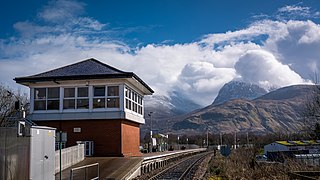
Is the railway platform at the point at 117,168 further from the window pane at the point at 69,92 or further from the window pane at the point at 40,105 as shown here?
the window pane at the point at 40,105

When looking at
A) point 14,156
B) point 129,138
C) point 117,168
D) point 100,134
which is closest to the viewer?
point 14,156

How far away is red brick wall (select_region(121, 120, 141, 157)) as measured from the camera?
3231 centimetres

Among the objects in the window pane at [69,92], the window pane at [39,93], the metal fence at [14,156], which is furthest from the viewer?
the window pane at [39,93]

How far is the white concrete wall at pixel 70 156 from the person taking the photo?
2347 cm

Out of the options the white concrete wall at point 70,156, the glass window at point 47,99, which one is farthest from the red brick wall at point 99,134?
the white concrete wall at point 70,156

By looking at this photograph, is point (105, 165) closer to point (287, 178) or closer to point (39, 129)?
point (39, 129)

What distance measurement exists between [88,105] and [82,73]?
2764 millimetres

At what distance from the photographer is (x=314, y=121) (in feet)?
103

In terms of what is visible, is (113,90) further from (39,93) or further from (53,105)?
(39,93)

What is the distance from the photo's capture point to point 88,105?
105 feet

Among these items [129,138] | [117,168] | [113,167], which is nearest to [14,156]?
[117,168]

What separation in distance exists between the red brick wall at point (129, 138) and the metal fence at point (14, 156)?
643 inches

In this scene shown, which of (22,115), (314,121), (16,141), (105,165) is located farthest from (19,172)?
(314,121)

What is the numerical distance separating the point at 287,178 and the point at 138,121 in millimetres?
20515
